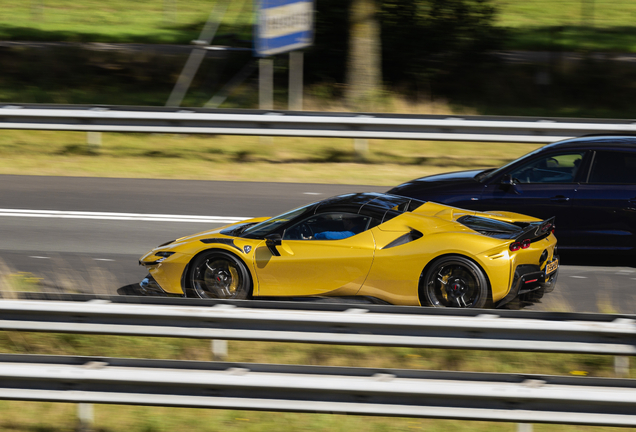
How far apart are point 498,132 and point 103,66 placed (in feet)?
40.9

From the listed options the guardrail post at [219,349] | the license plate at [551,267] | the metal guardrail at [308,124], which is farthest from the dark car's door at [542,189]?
the metal guardrail at [308,124]

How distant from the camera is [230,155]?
47.0 ft

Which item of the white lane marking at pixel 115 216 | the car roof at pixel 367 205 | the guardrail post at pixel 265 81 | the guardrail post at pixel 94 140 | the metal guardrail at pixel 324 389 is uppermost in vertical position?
the guardrail post at pixel 265 81

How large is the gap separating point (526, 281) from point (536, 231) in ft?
1.72

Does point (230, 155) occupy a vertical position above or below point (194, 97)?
below

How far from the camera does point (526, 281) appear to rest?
275 inches

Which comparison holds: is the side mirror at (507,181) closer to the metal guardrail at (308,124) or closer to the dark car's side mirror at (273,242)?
the dark car's side mirror at (273,242)

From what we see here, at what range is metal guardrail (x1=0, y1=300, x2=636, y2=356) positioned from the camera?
481 cm

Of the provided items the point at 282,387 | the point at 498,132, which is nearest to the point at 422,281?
the point at 282,387

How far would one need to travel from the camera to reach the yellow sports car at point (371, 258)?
6.93m

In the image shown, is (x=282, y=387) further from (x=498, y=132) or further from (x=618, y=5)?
(x=618, y=5)

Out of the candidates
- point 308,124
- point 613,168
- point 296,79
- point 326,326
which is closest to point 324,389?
point 326,326

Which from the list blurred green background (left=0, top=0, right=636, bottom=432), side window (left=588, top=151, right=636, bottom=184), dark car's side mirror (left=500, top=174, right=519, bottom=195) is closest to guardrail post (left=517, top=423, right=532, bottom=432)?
blurred green background (left=0, top=0, right=636, bottom=432)

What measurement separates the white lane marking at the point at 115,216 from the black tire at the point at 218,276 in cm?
321
